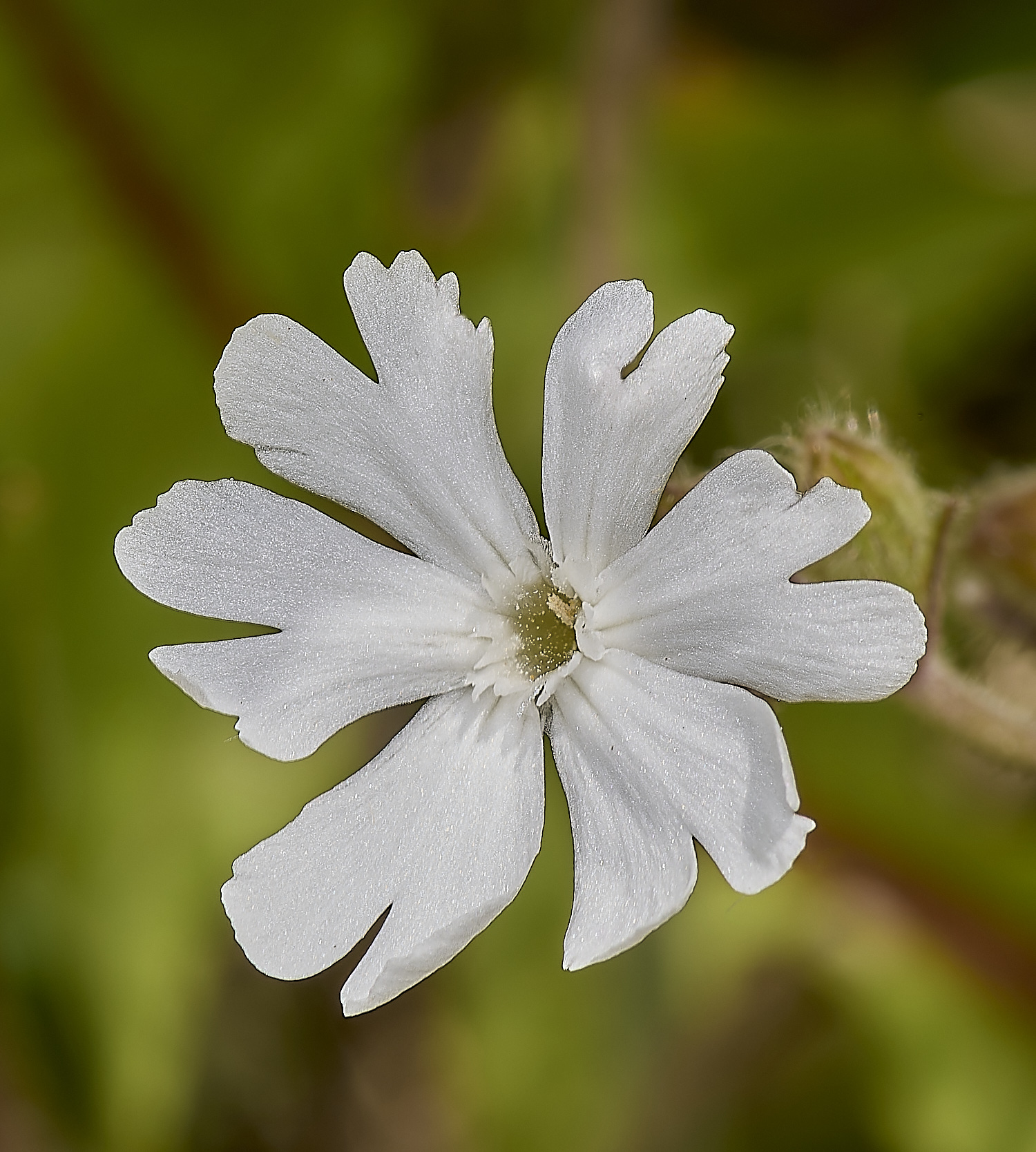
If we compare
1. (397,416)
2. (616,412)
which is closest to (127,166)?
(397,416)

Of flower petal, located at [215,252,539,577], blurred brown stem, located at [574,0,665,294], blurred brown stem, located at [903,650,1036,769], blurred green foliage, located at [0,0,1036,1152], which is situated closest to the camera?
flower petal, located at [215,252,539,577]

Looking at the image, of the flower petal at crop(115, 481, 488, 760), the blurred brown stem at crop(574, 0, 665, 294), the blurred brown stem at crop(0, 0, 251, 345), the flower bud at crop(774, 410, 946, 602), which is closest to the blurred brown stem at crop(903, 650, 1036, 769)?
the flower bud at crop(774, 410, 946, 602)

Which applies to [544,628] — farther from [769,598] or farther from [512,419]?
[512,419]

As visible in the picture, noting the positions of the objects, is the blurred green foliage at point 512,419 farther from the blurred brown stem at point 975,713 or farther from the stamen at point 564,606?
the stamen at point 564,606

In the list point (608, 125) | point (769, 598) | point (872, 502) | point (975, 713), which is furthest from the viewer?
point (608, 125)

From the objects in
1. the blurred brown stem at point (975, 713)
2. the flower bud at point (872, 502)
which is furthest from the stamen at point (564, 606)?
the blurred brown stem at point (975, 713)

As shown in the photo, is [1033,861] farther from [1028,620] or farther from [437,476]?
[437,476]

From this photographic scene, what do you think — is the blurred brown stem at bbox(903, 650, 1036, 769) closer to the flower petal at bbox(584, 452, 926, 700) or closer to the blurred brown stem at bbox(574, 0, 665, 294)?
the flower petal at bbox(584, 452, 926, 700)

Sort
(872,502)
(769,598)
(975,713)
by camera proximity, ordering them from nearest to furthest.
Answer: (769,598)
(872,502)
(975,713)
